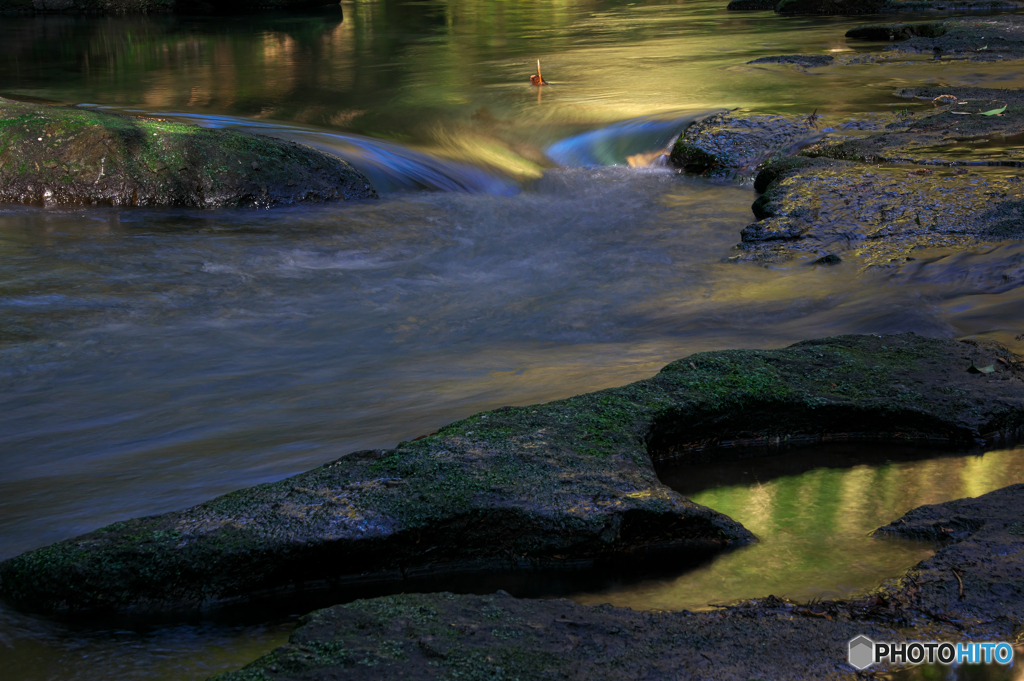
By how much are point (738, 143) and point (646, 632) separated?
274 inches

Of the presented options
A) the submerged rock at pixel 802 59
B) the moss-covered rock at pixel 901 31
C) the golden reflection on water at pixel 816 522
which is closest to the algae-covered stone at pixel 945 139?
the submerged rock at pixel 802 59

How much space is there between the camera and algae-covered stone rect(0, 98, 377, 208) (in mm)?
6934

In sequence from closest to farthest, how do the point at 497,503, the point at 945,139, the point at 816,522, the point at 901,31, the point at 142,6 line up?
1. the point at 497,503
2. the point at 816,522
3. the point at 945,139
4. the point at 901,31
5. the point at 142,6

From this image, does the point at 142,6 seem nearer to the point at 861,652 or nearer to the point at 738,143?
the point at 738,143

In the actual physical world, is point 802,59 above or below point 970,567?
above

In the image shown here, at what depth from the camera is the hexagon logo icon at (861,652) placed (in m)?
1.87

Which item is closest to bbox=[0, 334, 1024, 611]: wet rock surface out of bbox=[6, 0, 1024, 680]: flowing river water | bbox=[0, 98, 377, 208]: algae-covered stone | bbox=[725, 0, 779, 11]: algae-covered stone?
bbox=[6, 0, 1024, 680]: flowing river water

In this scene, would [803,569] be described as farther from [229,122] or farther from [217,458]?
[229,122]

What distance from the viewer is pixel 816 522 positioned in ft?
8.70

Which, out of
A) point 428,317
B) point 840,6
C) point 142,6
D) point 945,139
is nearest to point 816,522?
point 428,317

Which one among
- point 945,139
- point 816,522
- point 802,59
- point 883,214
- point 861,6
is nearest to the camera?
point 816,522

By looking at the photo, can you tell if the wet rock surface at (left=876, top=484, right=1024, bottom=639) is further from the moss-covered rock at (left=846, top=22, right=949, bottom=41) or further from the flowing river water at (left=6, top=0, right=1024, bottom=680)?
the moss-covered rock at (left=846, top=22, right=949, bottom=41)

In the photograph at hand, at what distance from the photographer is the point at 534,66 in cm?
1387

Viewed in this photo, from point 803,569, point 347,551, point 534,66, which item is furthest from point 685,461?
point 534,66
